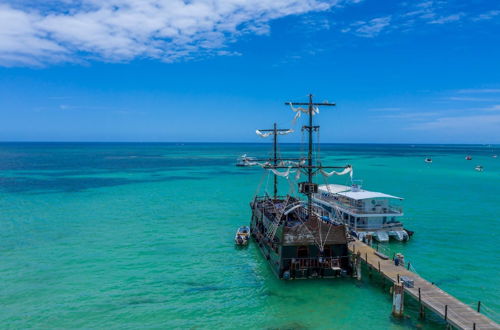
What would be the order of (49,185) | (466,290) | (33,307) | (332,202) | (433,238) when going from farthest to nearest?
1. (49,185)
2. (332,202)
3. (433,238)
4. (466,290)
5. (33,307)

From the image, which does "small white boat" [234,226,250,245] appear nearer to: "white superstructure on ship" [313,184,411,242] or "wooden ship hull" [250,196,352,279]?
"wooden ship hull" [250,196,352,279]

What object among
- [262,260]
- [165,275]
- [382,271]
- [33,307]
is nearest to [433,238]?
[382,271]

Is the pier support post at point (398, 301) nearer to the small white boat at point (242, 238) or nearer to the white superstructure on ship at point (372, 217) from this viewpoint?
the white superstructure on ship at point (372, 217)

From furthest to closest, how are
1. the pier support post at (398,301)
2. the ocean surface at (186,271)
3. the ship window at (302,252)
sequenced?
the ship window at (302,252) → the ocean surface at (186,271) → the pier support post at (398,301)

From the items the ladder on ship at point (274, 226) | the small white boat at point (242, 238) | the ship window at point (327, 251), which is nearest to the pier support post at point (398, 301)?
A: the ship window at point (327, 251)

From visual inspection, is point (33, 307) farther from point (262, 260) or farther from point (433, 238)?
point (433, 238)

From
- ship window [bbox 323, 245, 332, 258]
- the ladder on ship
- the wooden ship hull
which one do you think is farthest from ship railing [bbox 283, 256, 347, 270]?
the ladder on ship

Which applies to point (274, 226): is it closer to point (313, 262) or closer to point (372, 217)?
point (313, 262)

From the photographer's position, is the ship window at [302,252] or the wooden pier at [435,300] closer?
the wooden pier at [435,300]
